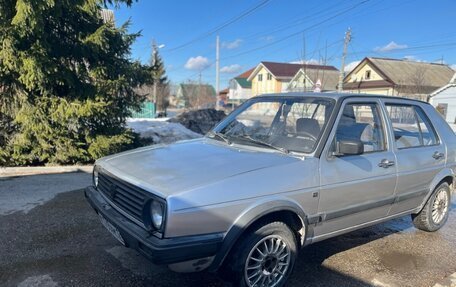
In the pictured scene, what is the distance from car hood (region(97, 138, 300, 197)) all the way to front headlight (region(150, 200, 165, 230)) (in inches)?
3.6

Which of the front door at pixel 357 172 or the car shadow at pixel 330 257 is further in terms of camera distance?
the car shadow at pixel 330 257

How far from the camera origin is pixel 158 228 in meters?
2.57

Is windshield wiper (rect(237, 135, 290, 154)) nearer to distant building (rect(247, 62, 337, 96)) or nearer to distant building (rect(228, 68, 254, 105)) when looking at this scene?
distant building (rect(247, 62, 337, 96))

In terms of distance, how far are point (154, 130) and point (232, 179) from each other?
903 centimetres

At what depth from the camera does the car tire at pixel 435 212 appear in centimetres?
473

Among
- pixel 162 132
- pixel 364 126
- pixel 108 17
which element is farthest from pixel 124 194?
pixel 108 17

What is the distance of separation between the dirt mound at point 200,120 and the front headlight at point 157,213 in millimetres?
11809

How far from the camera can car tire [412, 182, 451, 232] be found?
4734 millimetres

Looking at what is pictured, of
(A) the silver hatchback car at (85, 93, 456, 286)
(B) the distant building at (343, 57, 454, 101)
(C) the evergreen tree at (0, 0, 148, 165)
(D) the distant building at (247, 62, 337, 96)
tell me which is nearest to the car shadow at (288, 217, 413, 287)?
(A) the silver hatchback car at (85, 93, 456, 286)

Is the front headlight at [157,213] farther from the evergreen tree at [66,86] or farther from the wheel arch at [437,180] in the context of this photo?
the evergreen tree at [66,86]

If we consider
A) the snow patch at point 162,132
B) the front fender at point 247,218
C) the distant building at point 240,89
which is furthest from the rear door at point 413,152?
the distant building at point 240,89

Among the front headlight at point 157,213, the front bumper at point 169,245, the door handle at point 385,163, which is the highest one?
the door handle at point 385,163

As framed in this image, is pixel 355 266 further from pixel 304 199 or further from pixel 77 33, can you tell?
pixel 77 33

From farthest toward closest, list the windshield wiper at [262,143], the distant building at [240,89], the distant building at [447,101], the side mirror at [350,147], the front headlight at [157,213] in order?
the distant building at [240,89]
the distant building at [447,101]
the windshield wiper at [262,143]
the side mirror at [350,147]
the front headlight at [157,213]
